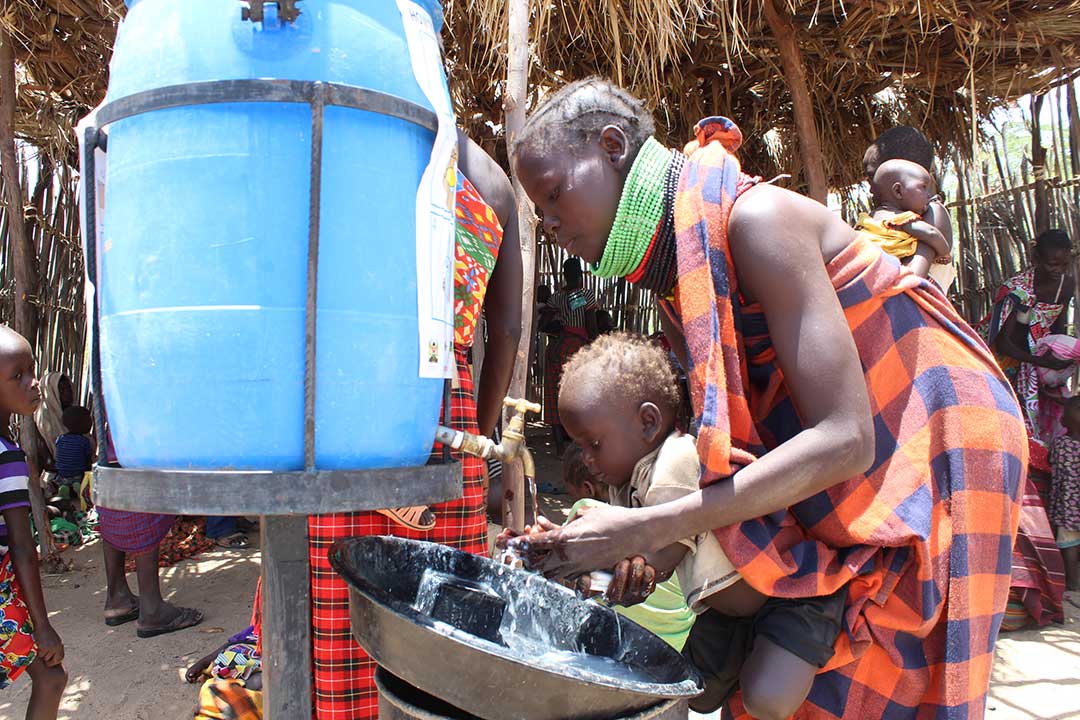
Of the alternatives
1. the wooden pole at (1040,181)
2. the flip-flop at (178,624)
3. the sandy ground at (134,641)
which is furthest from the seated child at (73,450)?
the wooden pole at (1040,181)

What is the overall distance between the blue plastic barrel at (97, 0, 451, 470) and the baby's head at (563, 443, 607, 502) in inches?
90.6

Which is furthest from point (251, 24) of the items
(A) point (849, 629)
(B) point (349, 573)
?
(A) point (849, 629)

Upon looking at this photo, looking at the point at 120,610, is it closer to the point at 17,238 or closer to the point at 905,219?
the point at 17,238

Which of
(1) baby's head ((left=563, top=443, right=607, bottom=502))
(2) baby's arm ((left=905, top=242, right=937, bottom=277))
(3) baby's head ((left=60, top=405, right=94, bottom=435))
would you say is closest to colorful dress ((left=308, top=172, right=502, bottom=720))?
(1) baby's head ((left=563, top=443, right=607, bottom=502))

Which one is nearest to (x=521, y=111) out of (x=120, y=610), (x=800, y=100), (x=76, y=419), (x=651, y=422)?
(x=651, y=422)

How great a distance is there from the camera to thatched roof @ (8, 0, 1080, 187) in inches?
152

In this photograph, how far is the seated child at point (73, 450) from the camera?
5328 mm

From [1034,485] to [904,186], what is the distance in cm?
168

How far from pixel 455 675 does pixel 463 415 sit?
867mm

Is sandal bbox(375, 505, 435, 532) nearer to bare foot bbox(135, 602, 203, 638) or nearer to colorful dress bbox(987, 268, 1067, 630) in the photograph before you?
colorful dress bbox(987, 268, 1067, 630)

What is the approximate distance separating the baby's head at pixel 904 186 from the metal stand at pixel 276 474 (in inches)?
122

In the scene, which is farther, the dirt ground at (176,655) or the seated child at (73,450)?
the seated child at (73,450)

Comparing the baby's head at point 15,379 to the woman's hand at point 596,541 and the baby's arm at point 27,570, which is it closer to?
the baby's arm at point 27,570

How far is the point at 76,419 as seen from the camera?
542cm
